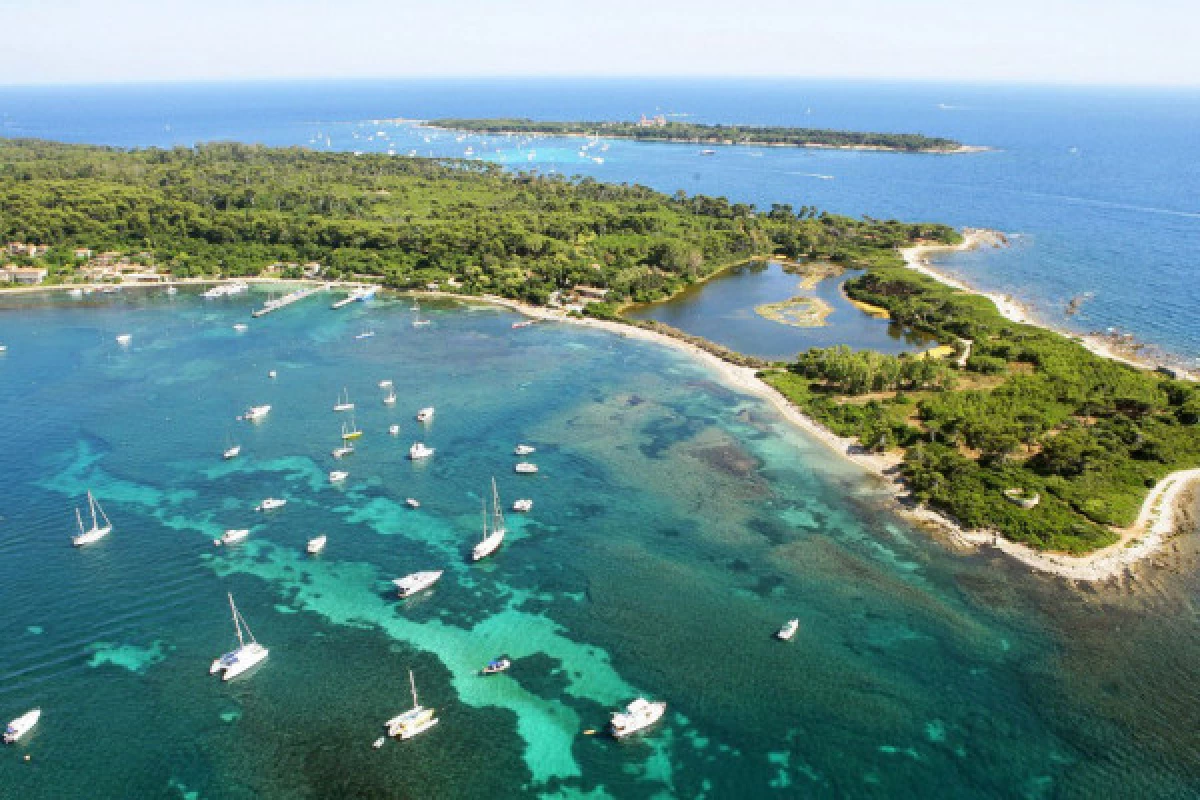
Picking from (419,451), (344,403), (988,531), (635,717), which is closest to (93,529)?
(419,451)

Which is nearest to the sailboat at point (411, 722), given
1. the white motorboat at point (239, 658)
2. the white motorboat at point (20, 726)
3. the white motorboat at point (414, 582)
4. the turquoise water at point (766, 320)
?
the white motorboat at point (414, 582)

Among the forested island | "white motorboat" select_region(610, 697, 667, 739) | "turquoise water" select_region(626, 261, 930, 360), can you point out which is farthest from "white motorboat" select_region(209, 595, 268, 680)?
"turquoise water" select_region(626, 261, 930, 360)

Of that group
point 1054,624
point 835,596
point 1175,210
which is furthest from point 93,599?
point 1175,210

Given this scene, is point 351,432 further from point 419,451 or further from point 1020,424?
point 1020,424

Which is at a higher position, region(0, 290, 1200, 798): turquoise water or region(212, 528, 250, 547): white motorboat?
region(212, 528, 250, 547): white motorboat

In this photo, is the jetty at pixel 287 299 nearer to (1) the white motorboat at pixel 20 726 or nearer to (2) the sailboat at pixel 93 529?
(2) the sailboat at pixel 93 529

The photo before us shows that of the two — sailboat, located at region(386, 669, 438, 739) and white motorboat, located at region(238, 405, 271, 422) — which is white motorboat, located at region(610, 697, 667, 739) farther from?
white motorboat, located at region(238, 405, 271, 422)
